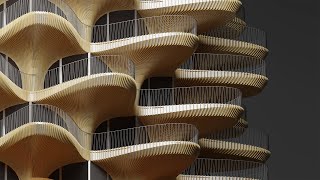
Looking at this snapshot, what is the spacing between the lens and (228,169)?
3484 inches

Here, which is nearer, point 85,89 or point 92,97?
point 85,89

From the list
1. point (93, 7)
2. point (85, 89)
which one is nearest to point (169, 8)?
point (93, 7)

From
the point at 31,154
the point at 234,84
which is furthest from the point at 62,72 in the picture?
the point at 234,84

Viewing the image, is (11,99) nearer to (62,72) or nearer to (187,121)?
(62,72)

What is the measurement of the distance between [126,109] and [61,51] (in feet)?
16.2

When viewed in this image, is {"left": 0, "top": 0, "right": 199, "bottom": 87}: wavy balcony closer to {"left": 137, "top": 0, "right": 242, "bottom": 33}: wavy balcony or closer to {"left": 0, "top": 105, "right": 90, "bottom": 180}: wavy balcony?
{"left": 137, "top": 0, "right": 242, "bottom": 33}: wavy balcony

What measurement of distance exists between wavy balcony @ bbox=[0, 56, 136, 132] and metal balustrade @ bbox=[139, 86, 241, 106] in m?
2.32

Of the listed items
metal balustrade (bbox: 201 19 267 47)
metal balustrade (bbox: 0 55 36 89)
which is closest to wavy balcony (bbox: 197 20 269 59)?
metal balustrade (bbox: 201 19 267 47)

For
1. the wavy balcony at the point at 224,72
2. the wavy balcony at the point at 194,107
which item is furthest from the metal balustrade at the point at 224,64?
the wavy balcony at the point at 194,107

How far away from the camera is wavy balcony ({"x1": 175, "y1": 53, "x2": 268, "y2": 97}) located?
289 ft

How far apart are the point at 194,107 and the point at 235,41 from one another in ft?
27.2

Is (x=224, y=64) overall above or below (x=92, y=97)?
above

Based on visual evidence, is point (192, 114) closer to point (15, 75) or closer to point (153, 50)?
point (153, 50)

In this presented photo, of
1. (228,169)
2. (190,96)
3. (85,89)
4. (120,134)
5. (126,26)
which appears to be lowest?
(228,169)
